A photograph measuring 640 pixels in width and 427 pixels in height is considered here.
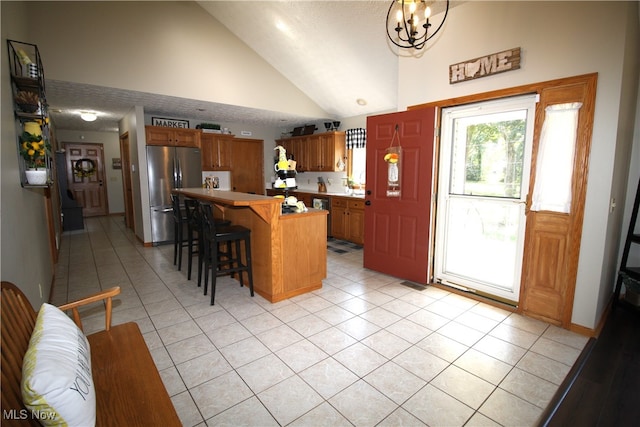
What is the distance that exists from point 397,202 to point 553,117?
67.7 inches

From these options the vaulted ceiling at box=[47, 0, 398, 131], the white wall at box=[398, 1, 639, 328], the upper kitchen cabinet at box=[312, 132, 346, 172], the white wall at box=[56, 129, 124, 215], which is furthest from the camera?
the white wall at box=[56, 129, 124, 215]

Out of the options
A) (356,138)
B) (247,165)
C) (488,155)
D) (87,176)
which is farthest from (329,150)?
(87,176)

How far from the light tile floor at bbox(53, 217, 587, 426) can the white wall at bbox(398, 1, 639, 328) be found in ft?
2.53

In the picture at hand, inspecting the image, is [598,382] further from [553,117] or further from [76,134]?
[76,134]

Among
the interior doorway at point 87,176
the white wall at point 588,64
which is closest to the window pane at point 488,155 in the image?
the white wall at point 588,64

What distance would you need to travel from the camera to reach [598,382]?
2.13 m

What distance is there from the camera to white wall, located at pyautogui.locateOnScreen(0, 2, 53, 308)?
1.77 meters

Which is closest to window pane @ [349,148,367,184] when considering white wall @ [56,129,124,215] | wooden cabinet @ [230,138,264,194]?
wooden cabinet @ [230,138,264,194]

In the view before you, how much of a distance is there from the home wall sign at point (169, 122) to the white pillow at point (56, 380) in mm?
5579

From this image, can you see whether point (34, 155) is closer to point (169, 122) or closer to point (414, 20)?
point (414, 20)

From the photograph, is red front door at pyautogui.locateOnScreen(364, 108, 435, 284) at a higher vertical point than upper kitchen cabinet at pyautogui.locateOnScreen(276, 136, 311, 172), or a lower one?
lower

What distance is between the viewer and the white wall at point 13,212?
1.77 m

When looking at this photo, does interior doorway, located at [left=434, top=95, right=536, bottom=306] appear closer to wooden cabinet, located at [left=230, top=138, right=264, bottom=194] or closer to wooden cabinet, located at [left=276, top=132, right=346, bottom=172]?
wooden cabinet, located at [left=276, top=132, right=346, bottom=172]

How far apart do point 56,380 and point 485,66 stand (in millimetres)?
3729
